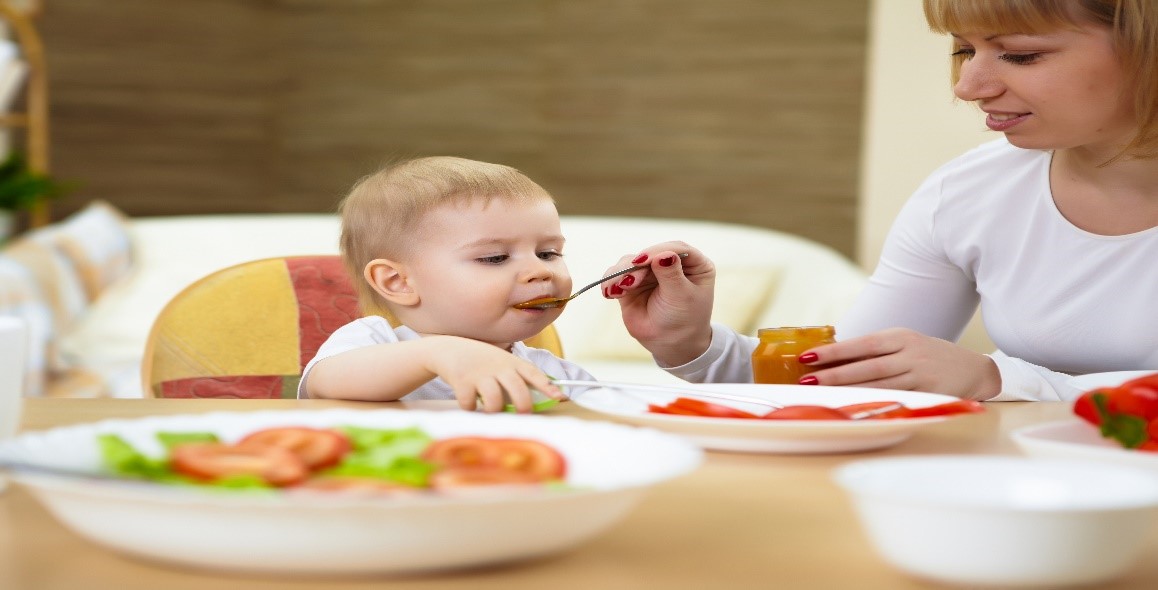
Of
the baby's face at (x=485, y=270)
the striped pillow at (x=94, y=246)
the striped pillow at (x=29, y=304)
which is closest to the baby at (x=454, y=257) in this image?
the baby's face at (x=485, y=270)

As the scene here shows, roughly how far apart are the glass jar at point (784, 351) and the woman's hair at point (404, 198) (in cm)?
32

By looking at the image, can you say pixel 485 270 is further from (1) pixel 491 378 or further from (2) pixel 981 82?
(2) pixel 981 82

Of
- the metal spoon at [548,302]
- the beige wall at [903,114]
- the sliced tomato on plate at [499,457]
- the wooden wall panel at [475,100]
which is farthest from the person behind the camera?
the wooden wall panel at [475,100]

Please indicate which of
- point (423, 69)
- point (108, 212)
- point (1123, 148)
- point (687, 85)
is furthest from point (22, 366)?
point (423, 69)

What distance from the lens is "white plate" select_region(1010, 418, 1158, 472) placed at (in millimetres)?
672

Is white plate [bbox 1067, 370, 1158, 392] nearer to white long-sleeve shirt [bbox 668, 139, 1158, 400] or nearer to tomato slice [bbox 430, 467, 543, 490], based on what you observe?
white long-sleeve shirt [bbox 668, 139, 1158, 400]

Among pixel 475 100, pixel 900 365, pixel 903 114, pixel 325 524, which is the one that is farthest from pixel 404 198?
pixel 475 100

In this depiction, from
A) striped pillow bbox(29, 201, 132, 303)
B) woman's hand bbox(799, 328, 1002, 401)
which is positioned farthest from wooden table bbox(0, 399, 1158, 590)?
striped pillow bbox(29, 201, 132, 303)

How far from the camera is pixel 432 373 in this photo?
1.01 metres

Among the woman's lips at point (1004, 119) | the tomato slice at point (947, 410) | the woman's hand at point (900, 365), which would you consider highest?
the woman's lips at point (1004, 119)

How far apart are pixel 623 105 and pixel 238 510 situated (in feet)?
13.3

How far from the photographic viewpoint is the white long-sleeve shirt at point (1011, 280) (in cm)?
143

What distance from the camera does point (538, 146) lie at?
464cm

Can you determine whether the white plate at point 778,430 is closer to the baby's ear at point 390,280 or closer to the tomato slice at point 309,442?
the tomato slice at point 309,442
